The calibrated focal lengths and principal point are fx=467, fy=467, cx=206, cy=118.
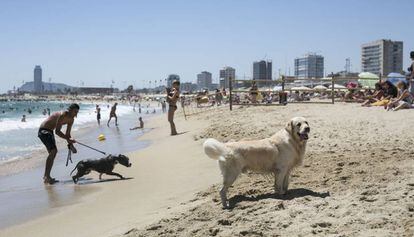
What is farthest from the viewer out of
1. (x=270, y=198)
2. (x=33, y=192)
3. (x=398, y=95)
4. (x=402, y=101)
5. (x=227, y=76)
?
(x=227, y=76)

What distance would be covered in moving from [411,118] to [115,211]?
790cm

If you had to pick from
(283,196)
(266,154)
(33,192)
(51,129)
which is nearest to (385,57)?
(51,129)

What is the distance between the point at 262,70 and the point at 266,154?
402ft

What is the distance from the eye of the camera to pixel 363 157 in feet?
26.5

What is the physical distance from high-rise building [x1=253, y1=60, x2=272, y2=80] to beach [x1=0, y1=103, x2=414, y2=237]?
109 meters

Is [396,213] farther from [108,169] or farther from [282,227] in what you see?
[108,169]

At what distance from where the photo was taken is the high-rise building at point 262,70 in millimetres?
121481

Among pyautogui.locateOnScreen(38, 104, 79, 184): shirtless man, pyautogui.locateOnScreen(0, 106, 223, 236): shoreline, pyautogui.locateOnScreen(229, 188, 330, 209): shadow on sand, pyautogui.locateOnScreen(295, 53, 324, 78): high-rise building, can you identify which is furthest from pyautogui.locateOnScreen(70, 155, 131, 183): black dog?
pyautogui.locateOnScreen(295, 53, 324, 78): high-rise building

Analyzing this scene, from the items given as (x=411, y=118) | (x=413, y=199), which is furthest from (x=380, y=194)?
(x=411, y=118)

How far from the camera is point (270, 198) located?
6062 mm

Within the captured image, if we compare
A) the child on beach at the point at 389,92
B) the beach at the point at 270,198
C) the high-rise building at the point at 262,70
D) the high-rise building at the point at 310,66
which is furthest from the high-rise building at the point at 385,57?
the beach at the point at 270,198

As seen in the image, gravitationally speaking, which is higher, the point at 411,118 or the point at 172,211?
the point at 411,118

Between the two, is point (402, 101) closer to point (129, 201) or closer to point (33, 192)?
point (129, 201)

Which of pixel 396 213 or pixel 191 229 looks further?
pixel 191 229
